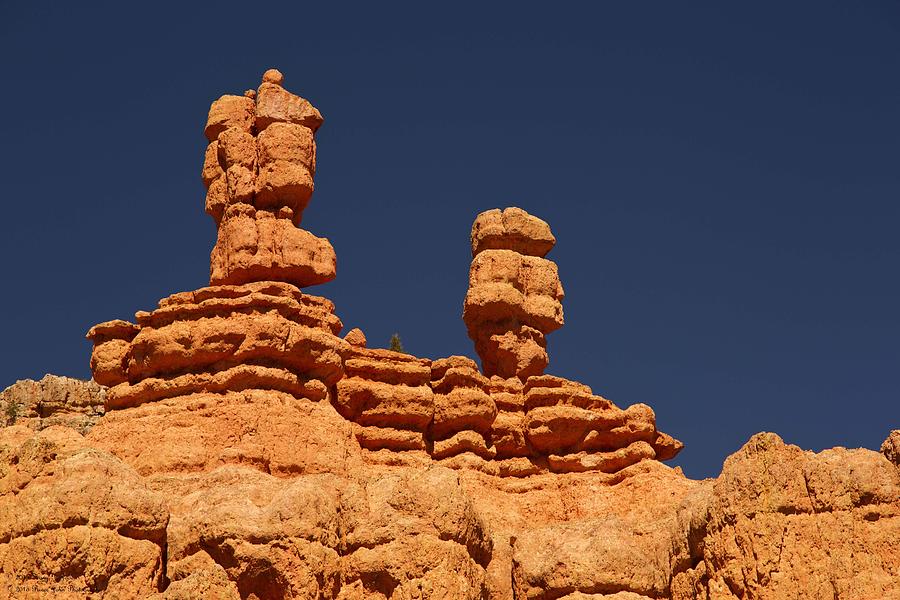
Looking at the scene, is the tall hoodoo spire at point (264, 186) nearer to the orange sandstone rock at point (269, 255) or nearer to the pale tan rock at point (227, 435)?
the orange sandstone rock at point (269, 255)

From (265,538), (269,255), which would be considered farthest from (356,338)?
(265,538)

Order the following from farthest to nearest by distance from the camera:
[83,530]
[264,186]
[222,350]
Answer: [264,186] → [222,350] → [83,530]

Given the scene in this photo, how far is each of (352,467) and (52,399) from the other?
368 inches

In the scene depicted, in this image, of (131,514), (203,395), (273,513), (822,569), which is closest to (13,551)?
(131,514)

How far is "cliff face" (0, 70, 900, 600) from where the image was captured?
27.7m

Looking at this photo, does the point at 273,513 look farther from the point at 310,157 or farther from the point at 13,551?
the point at 310,157

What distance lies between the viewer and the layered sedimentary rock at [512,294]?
1544 inches

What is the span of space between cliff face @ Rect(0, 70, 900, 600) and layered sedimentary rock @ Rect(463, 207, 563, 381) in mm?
57

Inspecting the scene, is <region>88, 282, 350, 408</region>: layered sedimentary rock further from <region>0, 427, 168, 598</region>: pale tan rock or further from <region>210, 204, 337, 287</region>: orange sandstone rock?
<region>0, 427, 168, 598</region>: pale tan rock

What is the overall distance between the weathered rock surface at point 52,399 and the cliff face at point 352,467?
0.22ft

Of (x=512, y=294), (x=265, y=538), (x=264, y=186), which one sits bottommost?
(x=265, y=538)

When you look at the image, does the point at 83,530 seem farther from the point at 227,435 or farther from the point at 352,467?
the point at 352,467

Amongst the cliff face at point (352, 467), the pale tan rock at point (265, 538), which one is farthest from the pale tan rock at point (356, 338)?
the pale tan rock at point (265, 538)

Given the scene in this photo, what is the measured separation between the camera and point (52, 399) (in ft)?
127
